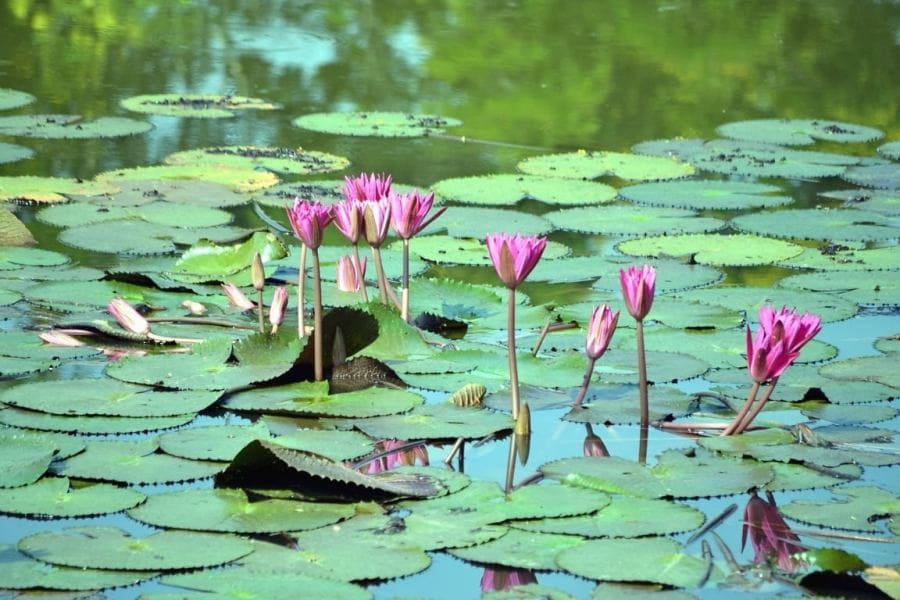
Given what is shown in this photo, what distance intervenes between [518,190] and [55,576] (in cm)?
314

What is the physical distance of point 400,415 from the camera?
272 cm

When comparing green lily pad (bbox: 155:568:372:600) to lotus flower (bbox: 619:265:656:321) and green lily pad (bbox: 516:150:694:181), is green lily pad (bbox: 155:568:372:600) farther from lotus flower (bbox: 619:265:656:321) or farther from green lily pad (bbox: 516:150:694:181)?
green lily pad (bbox: 516:150:694:181)

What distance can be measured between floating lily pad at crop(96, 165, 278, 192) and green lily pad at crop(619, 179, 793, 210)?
124 centimetres

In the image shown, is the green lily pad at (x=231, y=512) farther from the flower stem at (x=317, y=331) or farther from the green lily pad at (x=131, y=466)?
the flower stem at (x=317, y=331)

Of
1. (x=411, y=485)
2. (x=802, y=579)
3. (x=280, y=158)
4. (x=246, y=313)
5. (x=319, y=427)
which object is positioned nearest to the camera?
(x=802, y=579)

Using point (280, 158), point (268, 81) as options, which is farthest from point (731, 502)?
point (268, 81)

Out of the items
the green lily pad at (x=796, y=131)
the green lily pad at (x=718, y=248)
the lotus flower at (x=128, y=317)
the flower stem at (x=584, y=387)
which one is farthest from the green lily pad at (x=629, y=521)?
the green lily pad at (x=796, y=131)

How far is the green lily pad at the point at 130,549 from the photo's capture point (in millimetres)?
2023

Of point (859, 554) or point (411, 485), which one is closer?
point (859, 554)

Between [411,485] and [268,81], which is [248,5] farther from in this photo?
[411,485]

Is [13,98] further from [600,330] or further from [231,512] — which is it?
[231,512]

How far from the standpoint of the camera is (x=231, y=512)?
7.28 ft

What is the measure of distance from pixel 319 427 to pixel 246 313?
2.52ft

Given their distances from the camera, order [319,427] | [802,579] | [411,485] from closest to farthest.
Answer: [802,579], [411,485], [319,427]
